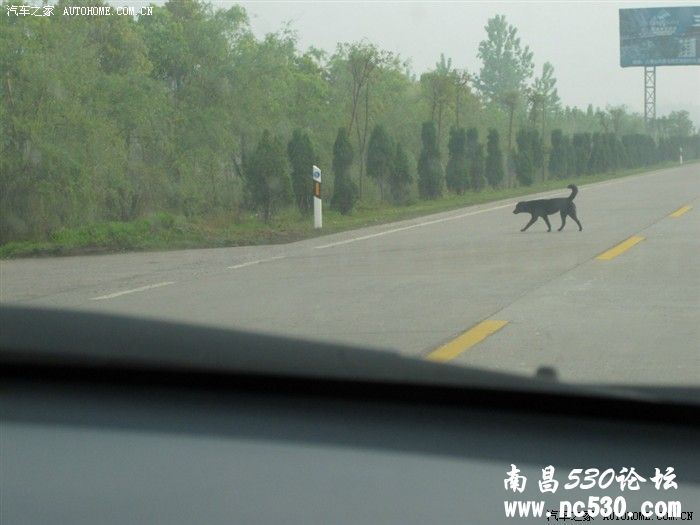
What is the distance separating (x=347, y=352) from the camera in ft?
7.92

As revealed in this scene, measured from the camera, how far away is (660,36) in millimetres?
68500

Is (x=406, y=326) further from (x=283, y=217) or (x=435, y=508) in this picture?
(x=283, y=217)

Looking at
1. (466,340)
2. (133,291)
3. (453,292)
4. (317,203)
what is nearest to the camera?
(466,340)

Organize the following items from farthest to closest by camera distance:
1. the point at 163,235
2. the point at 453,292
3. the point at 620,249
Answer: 1. the point at 163,235
2. the point at 620,249
3. the point at 453,292

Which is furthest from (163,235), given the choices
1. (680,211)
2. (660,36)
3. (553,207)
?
(660,36)

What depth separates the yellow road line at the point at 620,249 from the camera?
14556 mm

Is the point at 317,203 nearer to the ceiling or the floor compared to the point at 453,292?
nearer to the ceiling

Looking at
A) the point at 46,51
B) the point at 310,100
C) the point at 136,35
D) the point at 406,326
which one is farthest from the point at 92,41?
the point at 406,326

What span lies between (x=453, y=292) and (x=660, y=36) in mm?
61369

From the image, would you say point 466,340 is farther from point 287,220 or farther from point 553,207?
point 287,220

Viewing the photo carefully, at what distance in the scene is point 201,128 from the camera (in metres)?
36.7

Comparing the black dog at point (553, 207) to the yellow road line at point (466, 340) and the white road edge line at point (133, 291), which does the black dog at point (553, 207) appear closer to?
the white road edge line at point (133, 291)

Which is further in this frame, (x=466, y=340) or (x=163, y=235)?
(x=163, y=235)

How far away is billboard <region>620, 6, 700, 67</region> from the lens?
67.7 m
